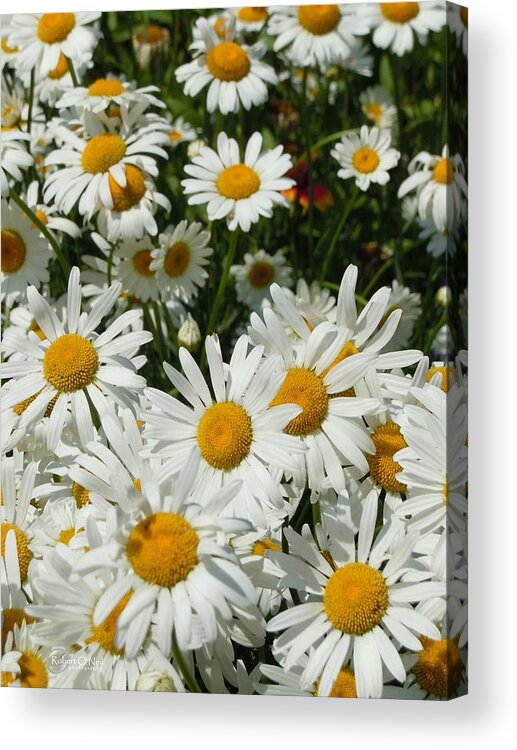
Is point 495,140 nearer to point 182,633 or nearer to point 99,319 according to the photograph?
point 99,319

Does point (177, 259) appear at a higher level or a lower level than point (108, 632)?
higher

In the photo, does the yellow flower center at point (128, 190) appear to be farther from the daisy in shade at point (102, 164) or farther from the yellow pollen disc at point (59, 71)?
the yellow pollen disc at point (59, 71)

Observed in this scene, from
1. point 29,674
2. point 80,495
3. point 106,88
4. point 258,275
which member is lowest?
point 29,674

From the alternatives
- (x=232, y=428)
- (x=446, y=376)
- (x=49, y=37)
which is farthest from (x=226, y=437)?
(x=49, y=37)

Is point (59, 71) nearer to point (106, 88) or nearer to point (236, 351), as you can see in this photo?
point (106, 88)

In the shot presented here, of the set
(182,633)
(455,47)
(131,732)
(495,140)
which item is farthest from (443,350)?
(131,732)

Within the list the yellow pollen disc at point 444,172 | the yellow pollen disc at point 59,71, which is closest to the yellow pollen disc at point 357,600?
the yellow pollen disc at point 444,172
